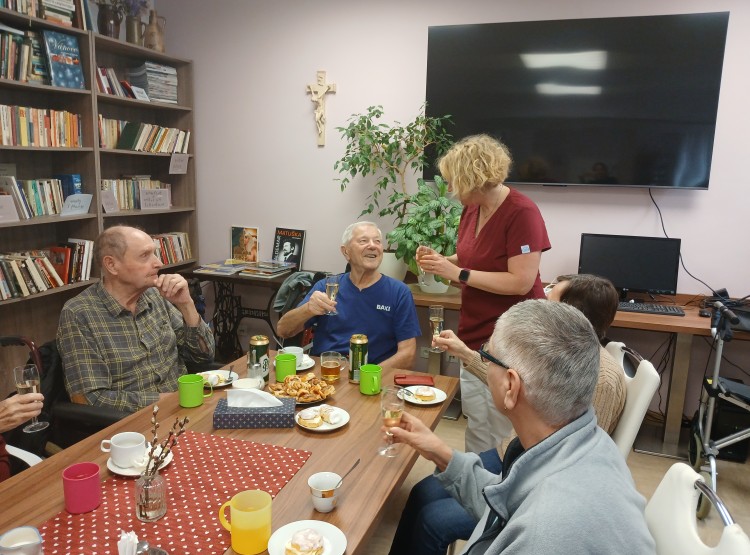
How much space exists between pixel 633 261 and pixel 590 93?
43.2 inches

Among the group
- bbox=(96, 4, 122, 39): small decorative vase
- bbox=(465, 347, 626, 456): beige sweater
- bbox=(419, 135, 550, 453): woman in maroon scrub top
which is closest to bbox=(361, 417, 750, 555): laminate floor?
bbox=(419, 135, 550, 453): woman in maroon scrub top

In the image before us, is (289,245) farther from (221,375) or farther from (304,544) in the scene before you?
(304,544)

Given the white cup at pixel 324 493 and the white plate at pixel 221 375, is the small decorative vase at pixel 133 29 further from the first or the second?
the white cup at pixel 324 493

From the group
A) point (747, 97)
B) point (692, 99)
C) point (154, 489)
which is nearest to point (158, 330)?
point (154, 489)

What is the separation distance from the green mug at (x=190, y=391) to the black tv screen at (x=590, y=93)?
2.68 meters

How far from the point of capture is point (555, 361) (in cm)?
111

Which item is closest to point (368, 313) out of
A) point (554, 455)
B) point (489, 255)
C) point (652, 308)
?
point (489, 255)

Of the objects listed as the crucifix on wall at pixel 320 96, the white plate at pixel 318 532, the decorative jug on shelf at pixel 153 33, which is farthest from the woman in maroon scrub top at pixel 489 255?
the decorative jug on shelf at pixel 153 33

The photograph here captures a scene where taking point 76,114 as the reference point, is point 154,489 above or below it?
below

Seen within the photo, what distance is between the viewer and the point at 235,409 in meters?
1.76

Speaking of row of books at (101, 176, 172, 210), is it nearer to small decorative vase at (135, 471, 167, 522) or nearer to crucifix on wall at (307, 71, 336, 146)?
crucifix on wall at (307, 71, 336, 146)

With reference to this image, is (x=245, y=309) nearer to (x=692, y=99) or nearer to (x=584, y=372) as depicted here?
(x=692, y=99)

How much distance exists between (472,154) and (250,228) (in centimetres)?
276

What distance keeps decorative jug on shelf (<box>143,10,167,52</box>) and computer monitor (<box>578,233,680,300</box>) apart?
3.46m
